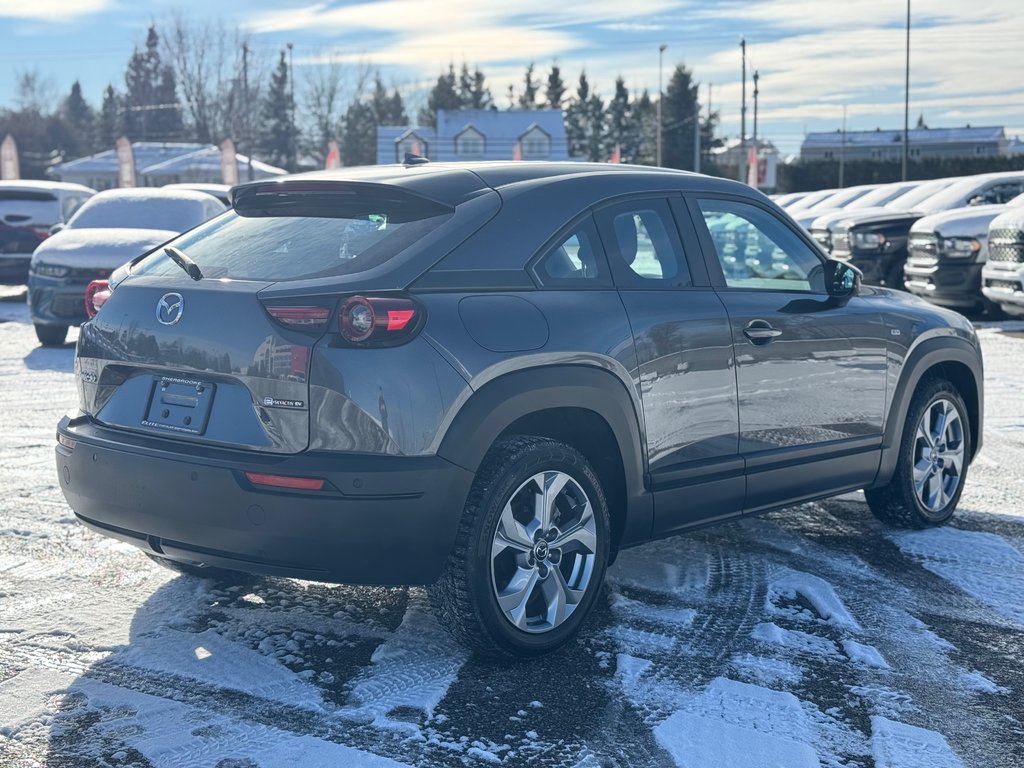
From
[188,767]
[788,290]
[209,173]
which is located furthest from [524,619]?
[209,173]

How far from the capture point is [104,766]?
3.22m

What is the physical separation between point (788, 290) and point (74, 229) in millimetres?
10085

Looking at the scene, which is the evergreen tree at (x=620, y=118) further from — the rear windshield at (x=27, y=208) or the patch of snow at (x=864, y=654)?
the patch of snow at (x=864, y=654)

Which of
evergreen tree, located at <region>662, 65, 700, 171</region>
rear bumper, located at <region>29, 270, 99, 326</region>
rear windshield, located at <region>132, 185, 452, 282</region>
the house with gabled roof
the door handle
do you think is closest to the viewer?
rear windshield, located at <region>132, 185, 452, 282</region>

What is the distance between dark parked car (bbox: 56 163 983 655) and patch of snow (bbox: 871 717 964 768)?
3.63 feet

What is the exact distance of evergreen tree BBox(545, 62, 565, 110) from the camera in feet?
384

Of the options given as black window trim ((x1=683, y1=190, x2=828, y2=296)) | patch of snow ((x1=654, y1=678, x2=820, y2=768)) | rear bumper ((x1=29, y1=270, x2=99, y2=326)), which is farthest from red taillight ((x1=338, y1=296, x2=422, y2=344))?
rear bumper ((x1=29, y1=270, x2=99, y2=326))

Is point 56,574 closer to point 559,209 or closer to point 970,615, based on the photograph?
point 559,209

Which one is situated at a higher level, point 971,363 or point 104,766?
point 971,363

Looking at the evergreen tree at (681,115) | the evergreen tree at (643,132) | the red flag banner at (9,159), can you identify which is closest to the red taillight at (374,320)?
the red flag banner at (9,159)

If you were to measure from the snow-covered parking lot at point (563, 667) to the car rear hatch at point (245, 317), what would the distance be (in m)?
0.80

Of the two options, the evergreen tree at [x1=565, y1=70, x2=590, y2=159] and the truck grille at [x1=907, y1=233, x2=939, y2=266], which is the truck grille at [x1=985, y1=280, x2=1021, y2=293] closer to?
the truck grille at [x1=907, y1=233, x2=939, y2=266]

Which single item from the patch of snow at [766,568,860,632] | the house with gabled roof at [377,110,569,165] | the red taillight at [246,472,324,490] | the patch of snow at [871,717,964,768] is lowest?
the patch of snow at [766,568,860,632]

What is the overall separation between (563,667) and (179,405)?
5.05 ft
